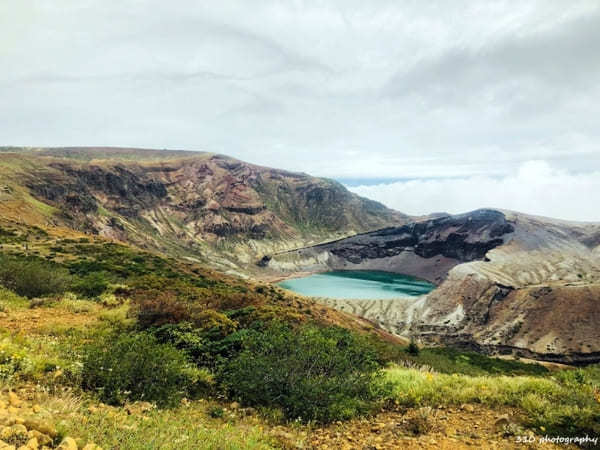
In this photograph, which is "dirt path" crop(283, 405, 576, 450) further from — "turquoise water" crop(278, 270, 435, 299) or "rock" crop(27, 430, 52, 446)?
"turquoise water" crop(278, 270, 435, 299)

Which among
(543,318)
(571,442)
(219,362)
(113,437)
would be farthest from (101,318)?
(543,318)

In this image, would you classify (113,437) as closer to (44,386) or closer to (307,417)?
(44,386)

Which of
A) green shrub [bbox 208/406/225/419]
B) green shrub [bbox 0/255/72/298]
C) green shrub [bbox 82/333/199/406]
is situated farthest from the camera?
green shrub [bbox 0/255/72/298]

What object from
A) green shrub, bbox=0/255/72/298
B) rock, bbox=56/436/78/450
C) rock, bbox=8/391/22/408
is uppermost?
rock, bbox=56/436/78/450

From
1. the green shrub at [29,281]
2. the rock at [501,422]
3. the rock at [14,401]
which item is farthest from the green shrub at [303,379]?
the green shrub at [29,281]

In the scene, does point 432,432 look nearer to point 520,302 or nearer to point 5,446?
point 5,446

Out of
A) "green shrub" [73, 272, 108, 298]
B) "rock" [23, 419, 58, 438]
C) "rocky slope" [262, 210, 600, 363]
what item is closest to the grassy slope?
"rock" [23, 419, 58, 438]
